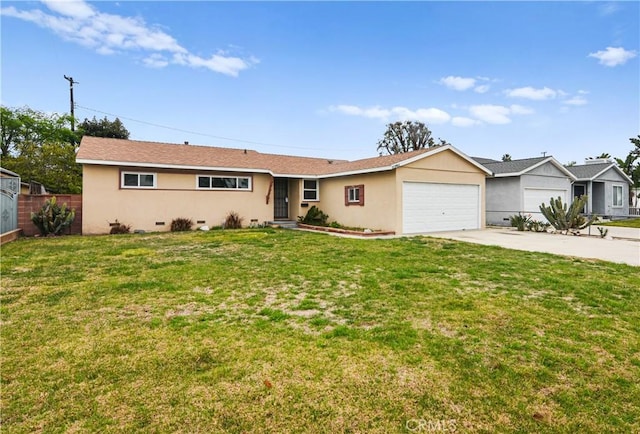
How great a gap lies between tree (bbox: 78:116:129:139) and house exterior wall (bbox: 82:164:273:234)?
20.5 meters

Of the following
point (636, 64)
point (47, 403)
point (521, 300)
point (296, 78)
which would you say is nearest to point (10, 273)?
point (47, 403)

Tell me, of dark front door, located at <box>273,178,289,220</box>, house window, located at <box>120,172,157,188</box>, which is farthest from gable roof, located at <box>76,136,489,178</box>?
dark front door, located at <box>273,178,289,220</box>

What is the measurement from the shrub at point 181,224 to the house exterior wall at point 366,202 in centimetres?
579

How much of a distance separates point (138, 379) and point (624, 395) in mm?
3719

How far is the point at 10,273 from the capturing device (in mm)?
6516

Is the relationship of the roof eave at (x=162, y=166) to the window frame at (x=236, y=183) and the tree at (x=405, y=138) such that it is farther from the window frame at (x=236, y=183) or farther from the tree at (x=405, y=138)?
the tree at (x=405, y=138)

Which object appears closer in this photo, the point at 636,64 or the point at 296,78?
the point at 636,64

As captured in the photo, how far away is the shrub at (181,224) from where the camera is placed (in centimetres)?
1520

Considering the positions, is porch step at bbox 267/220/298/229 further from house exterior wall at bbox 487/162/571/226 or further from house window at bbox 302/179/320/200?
house exterior wall at bbox 487/162/571/226

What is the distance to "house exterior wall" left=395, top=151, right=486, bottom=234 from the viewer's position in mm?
14289

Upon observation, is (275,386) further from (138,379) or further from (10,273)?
(10,273)

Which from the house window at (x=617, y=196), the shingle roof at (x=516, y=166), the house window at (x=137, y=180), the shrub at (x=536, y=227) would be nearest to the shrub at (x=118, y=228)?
the house window at (x=137, y=180)

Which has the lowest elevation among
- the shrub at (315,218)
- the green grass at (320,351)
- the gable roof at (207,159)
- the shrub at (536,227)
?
the green grass at (320,351)

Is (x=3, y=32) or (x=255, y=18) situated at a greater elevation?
(x=255, y=18)
